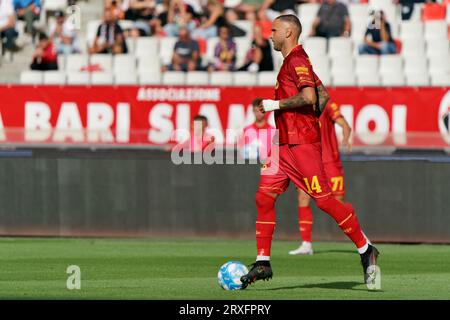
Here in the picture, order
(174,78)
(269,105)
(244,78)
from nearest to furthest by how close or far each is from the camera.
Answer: (269,105) < (244,78) < (174,78)

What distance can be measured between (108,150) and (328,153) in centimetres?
464

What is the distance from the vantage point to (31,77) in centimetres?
2453

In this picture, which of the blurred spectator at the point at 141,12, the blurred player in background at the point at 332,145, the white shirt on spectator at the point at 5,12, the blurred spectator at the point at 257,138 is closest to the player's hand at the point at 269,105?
the blurred player in background at the point at 332,145

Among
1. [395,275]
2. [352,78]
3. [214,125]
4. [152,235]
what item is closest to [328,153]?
[395,275]

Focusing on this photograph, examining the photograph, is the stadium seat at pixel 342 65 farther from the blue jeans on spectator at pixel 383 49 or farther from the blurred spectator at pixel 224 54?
the blurred spectator at pixel 224 54

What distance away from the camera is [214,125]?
22.6 metres

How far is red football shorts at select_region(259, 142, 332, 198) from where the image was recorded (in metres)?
11.9

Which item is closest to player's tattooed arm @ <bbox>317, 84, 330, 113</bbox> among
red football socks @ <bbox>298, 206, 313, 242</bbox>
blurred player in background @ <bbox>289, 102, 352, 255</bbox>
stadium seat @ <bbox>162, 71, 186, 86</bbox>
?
blurred player in background @ <bbox>289, 102, 352, 255</bbox>

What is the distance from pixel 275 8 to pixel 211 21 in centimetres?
138

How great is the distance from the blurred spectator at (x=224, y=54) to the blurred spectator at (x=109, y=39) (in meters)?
1.89

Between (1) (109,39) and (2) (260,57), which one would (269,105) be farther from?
(1) (109,39)

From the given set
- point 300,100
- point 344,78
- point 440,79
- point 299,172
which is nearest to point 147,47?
point 344,78

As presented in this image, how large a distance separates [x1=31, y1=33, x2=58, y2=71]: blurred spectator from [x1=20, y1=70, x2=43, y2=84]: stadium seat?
1.30 ft
